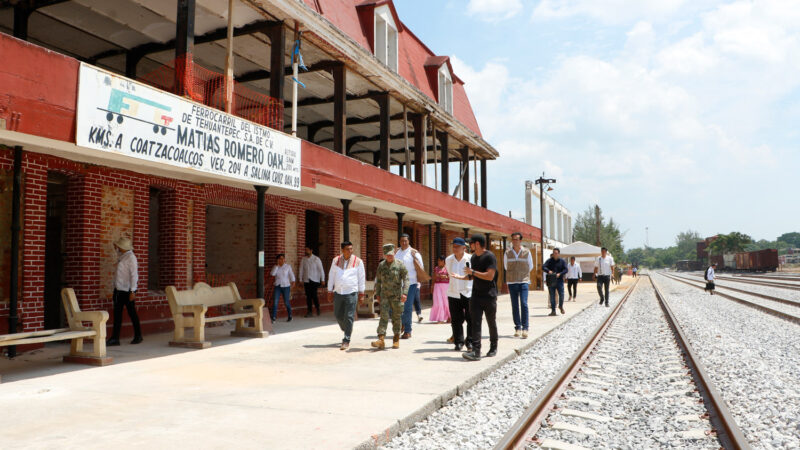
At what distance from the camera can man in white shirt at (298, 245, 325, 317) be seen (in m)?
13.7

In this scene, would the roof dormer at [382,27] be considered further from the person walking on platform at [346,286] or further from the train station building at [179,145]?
the person walking on platform at [346,286]

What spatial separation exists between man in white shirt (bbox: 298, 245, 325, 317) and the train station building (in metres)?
A: 0.42

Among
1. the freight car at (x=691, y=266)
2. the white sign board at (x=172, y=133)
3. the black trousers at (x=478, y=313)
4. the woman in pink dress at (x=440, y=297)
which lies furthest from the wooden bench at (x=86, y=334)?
the freight car at (x=691, y=266)

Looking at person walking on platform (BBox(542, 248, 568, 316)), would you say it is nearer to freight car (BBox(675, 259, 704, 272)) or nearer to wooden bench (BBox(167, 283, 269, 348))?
wooden bench (BBox(167, 283, 269, 348))

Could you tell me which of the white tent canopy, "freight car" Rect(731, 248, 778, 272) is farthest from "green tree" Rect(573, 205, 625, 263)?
the white tent canopy

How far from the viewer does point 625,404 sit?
5.59m

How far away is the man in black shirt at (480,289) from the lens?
290 inches

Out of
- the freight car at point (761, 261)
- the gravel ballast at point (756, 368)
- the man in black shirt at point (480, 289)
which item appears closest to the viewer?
the gravel ballast at point (756, 368)

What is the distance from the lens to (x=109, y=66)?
13547mm

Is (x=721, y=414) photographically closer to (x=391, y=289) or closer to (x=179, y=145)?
(x=391, y=289)

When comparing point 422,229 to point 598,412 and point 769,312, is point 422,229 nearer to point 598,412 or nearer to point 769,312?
point 769,312

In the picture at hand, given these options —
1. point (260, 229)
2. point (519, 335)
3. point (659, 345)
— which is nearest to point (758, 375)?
point (659, 345)

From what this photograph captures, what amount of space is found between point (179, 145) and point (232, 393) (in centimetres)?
364

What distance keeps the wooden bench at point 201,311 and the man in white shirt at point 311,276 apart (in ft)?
9.73
